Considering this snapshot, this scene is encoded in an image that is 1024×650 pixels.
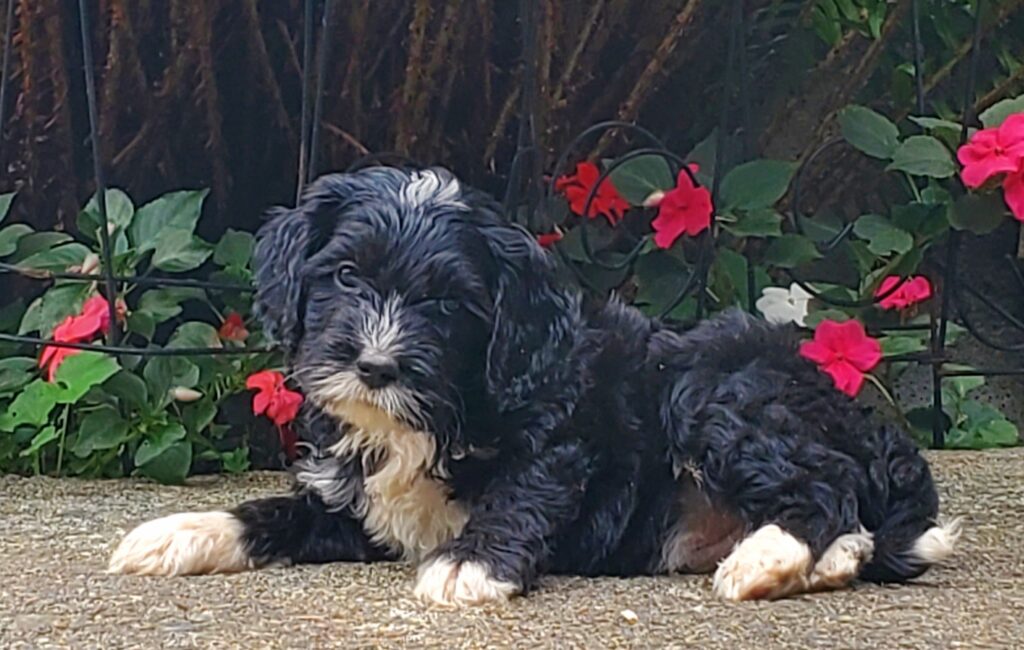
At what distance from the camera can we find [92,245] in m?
4.78

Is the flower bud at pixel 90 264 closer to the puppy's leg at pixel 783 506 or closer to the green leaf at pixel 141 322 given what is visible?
the green leaf at pixel 141 322

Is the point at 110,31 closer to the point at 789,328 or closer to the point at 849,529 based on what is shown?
the point at 789,328

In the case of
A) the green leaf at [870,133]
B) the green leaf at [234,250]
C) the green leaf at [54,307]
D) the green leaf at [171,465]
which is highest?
the green leaf at [870,133]

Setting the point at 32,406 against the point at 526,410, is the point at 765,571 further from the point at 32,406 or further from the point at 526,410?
the point at 32,406

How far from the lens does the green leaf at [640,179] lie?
4699mm

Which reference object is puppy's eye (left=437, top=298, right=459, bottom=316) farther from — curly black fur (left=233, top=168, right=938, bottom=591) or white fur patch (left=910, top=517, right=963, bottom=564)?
white fur patch (left=910, top=517, right=963, bottom=564)

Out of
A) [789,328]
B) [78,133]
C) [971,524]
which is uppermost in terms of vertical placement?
[78,133]

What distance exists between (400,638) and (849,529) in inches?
42.1

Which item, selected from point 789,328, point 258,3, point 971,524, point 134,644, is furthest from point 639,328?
point 258,3

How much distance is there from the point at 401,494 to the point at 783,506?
799 mm

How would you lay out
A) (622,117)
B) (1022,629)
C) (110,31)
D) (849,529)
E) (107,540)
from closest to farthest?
1. (1022,629)
2. (849,529)
3. (107,540)
4. (110,31)
5. (622,117)

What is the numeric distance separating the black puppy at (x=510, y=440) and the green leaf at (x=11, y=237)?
1.60 m

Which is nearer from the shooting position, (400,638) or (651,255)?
(400,638)

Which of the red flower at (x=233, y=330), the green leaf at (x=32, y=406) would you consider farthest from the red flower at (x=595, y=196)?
the green leaf at (x=32, y=406)
